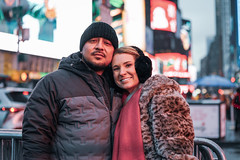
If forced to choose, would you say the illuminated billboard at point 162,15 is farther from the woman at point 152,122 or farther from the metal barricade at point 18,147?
the woman at point 152,122

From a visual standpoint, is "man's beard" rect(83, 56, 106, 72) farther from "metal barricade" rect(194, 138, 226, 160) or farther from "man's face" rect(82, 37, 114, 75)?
"metal barricade" rect(194, 138, 226, 160)

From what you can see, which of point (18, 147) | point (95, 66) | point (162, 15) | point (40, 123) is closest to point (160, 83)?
point (95, 66)

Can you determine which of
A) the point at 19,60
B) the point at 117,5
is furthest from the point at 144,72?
the point at 19,60

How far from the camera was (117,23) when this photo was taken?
67.4ft

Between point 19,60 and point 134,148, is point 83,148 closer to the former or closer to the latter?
point 134,148

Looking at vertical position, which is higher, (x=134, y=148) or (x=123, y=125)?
(x=123, y=125)

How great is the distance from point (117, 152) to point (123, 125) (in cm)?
23

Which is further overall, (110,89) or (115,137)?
(110,89)

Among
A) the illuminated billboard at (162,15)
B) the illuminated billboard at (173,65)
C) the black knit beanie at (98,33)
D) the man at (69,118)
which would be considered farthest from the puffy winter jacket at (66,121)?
the illuminated billboard at (173,65)

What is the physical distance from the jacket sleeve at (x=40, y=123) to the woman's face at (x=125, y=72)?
0.64 meters

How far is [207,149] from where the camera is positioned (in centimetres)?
329

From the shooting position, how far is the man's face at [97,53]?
2613mm

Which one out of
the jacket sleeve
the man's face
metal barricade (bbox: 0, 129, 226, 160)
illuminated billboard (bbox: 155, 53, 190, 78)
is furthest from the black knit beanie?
illuminated billboard (bbox: 155, 53, 190, 78)

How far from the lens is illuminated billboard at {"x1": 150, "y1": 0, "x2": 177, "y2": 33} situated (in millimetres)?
25156
